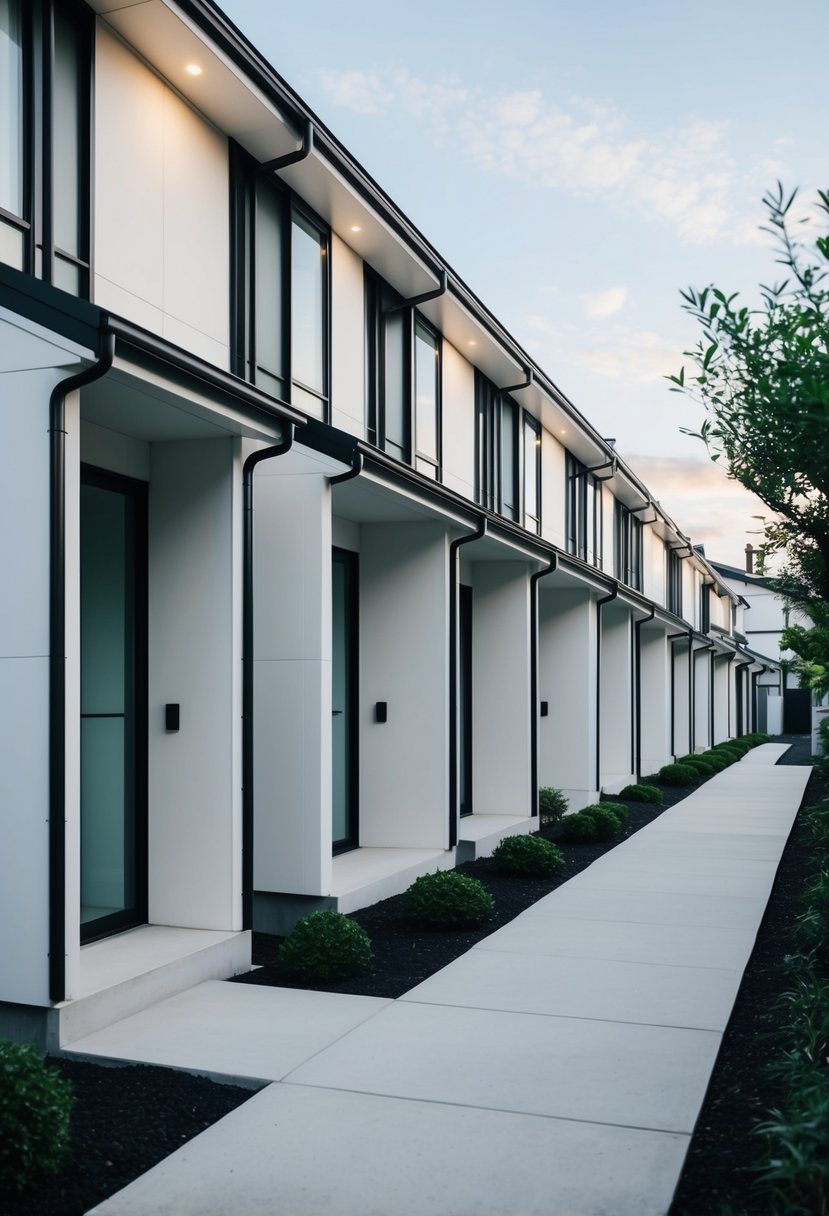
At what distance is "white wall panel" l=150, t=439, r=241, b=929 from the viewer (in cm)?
724

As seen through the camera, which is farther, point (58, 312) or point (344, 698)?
point (344, 698)

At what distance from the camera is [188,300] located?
323 inches

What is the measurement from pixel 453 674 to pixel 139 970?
5.34m

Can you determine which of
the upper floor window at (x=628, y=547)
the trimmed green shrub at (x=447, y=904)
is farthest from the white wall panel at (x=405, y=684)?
the upper floor window at (x=628, y=547)

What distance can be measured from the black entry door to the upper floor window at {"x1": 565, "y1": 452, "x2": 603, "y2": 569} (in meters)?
12.5

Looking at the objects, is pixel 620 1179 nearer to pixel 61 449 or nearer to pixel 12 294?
pixel 61 449

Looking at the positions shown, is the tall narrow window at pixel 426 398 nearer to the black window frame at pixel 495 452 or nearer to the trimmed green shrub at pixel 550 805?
the black window frame at pixel 495 452

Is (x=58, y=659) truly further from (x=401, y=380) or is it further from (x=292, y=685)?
(x=401, y=380)

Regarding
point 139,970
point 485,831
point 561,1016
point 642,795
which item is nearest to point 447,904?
point 561,1016

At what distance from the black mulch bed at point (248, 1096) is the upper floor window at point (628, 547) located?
16918 millimetres

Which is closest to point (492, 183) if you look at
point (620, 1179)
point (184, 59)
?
point (184, 59)

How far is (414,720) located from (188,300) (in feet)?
15.5

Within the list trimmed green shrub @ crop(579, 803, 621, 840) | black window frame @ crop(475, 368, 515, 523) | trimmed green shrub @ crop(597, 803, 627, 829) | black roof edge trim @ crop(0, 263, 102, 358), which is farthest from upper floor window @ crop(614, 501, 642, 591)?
black roof edge trim @ crop(0, 263, 102, 358)

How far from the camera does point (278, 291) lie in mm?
9594
